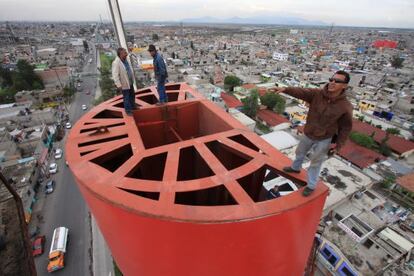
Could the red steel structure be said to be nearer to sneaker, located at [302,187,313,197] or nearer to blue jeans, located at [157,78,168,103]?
sneaker, located at [302,187,313,197]

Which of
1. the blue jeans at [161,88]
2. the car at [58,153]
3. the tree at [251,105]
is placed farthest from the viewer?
the tree at [251,105]

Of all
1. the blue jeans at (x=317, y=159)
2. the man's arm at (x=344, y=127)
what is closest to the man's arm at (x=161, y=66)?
the blue jeans at (x=317, y=159)

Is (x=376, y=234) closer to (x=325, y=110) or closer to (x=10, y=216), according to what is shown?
(x=325, y=110)

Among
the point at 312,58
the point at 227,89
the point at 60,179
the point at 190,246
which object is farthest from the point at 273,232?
the point at 312,58

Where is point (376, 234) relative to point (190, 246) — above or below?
below

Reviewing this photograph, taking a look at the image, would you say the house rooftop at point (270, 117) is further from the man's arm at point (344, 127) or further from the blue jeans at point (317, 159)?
the man's arm at point (344, 127)
